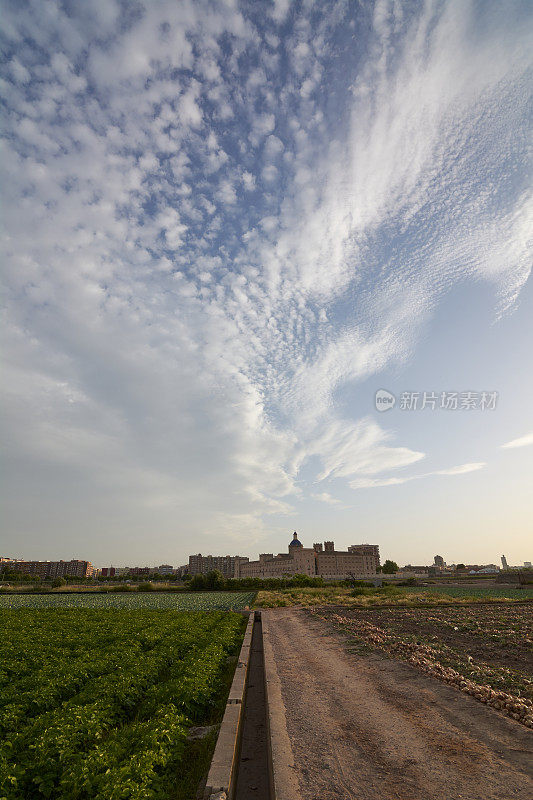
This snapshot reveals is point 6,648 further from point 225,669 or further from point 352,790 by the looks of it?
point 352,790

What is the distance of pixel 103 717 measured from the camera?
8.74 meters

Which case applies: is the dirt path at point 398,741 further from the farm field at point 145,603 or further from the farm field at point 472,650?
the farm field at point 145,603

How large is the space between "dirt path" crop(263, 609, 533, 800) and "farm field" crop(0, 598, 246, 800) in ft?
8.12

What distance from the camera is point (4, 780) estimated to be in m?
6.14

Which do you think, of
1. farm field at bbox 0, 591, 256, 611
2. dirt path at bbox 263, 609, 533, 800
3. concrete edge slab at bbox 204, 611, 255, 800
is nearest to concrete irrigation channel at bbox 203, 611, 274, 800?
concrete edge slab at bbox 204, 611, 255, 800

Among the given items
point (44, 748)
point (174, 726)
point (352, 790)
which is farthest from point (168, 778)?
point (352, 790)

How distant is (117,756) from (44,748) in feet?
4.29

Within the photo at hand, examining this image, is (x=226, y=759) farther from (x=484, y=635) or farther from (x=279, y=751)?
(x=484, y=635)

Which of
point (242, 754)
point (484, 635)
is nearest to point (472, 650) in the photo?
point (484, 635)

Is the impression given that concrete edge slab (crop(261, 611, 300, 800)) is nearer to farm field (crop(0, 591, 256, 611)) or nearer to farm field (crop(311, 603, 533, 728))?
farm field (crop(311, 603, 533, 728))

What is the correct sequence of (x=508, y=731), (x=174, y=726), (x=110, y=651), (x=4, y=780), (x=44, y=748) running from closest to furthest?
(x=4, y=780) < (x=44, y=748) < (x=174, y=726) < (x=508, y=731) < (x=110, y=651)

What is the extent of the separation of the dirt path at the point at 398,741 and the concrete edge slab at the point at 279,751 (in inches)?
6.6

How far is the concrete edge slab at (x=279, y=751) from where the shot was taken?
7.09 metres

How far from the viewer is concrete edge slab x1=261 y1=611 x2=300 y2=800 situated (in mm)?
Answer: 7094
